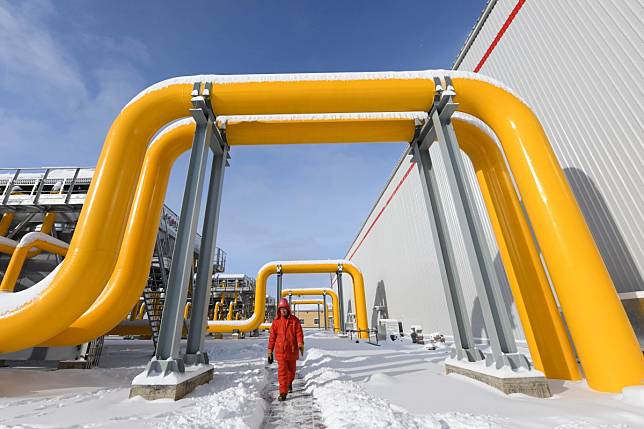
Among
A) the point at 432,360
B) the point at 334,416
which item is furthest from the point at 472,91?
the point at 432,360

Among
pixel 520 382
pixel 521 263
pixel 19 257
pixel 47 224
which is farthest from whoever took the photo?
pixel 47 224

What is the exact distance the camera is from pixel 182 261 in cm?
454

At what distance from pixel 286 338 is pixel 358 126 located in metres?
4.32

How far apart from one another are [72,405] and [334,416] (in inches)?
131

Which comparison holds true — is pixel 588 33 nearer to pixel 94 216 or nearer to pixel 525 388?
pixel 525 388

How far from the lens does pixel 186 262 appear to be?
4535mm

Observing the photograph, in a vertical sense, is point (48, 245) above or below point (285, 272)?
below

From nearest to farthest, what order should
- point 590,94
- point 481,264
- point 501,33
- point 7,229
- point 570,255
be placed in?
point 570,255 → point 481,264 → point 590,94 → point 501,33 → point 7,229

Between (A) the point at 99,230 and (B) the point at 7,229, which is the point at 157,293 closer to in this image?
(A) the point at 99,230

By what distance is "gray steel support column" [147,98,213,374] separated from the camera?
412cm

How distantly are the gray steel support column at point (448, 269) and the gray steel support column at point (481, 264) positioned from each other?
0.66 m

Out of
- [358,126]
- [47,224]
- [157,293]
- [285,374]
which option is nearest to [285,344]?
[285,374]

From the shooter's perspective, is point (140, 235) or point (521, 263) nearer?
point (521, 263)

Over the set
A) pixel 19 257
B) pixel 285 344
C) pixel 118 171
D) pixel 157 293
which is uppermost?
pixel 118 171
